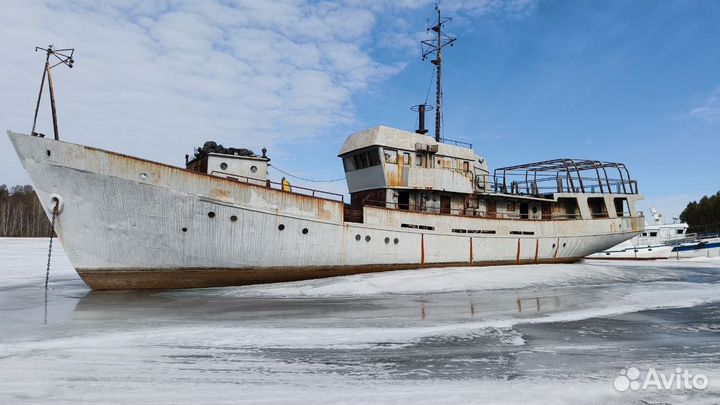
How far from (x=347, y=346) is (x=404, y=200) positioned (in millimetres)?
13702

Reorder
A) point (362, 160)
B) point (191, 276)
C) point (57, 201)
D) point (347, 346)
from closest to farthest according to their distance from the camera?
point (347, 346), point (57, 201), point (191, 276), point (362, 160)

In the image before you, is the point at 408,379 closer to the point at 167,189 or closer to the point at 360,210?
the point at 167,189

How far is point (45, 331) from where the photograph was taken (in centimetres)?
755

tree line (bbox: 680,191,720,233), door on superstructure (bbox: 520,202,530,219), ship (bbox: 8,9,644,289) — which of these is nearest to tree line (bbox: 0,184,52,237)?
ship (bbox: 8,9,644,289)

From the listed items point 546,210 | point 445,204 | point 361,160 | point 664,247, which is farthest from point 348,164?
point 664,247

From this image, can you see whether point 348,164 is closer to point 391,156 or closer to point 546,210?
point 391,156

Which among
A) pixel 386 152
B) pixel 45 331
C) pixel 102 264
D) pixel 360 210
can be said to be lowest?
pixel 45 331

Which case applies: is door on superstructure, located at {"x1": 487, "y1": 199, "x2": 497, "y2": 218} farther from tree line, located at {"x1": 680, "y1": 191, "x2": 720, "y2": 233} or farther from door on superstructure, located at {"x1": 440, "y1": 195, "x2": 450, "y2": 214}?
tree line, located at {"x1": 680, "y1": 191, "x2": 720, "y2": 233}

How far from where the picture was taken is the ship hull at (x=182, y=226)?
12766mm

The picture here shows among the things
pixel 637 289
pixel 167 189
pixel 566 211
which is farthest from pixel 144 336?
pixel 566 211

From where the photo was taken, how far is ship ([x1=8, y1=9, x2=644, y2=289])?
12.9m

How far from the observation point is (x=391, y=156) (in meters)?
19.4

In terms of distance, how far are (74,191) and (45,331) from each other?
6.59 metres

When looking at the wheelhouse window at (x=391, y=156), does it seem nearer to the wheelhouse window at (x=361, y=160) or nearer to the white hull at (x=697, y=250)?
the wheelhouse window at (x=361, y=160)
